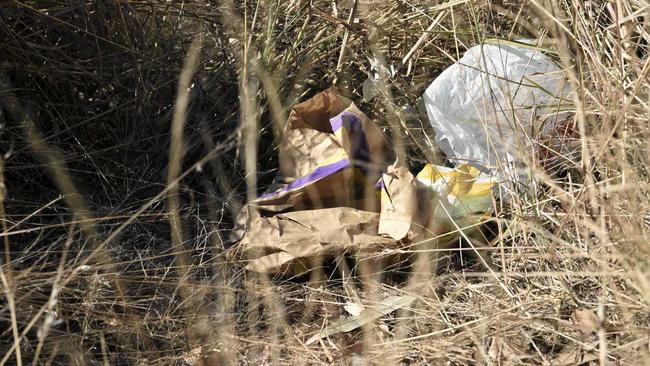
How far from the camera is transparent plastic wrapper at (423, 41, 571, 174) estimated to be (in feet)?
6.39

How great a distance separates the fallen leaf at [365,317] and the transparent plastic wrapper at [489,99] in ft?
1.37

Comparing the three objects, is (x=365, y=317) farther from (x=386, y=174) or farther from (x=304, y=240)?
(x=386, y=174)

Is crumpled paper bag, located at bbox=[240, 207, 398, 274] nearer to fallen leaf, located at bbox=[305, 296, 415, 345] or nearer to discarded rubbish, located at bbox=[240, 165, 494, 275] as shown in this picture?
discarded rubbish, located at bbox=[240, 165, 494, 275]

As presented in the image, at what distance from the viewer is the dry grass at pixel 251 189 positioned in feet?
4.92

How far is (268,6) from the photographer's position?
219cm

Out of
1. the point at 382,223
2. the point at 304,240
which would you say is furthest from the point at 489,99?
the point at 304,240

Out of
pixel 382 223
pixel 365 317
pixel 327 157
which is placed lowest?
pixel 365 317

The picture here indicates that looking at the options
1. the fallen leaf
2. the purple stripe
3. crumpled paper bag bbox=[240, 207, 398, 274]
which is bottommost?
the fallen leaf

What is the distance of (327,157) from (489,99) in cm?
44

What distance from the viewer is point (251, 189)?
2010mm

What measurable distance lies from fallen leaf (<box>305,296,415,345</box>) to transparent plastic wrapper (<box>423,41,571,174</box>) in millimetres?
418

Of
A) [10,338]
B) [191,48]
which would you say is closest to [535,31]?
[191,48]

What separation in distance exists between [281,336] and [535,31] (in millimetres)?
1092

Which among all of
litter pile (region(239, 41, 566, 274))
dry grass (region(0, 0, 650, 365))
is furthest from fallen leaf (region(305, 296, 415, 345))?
litter pile (region(239, 41, 566, 274))
